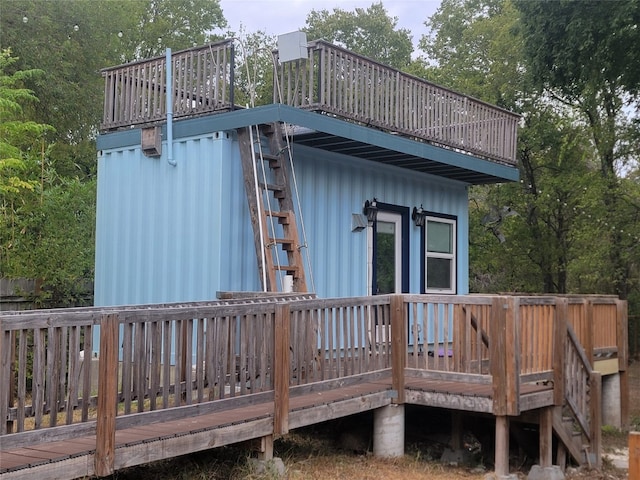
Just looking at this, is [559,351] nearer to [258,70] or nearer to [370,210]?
[370,210]

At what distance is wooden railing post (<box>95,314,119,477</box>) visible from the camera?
492 cm

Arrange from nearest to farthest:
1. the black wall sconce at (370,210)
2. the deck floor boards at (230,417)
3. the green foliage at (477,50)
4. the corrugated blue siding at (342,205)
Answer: the deck floor boards at (230,417) < the corrugated blue siding at (342,205) < the black wall sconce at (370,210) < the green foliage at (477,50)

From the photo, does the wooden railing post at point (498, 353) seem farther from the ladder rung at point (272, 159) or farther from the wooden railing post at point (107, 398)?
the wooden railing post at point (107, 398)

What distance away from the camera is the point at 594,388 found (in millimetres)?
8805

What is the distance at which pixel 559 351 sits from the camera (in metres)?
8.18

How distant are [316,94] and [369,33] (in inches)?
1367

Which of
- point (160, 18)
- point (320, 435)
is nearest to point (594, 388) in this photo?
point (320, 435)

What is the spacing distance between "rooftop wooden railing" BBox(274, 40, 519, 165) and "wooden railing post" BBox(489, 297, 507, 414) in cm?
351

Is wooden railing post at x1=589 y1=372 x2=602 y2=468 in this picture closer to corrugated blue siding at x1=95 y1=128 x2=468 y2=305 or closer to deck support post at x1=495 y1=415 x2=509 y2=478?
deck support post at x1=495 y1=415 x2=509 y2=478

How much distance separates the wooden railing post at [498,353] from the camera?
7465 millimetres

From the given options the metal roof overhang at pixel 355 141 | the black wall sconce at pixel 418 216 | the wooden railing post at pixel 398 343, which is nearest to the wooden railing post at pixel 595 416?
the wooden railing post at pixel 398 343

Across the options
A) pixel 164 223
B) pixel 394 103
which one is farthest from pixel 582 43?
pixel 164 223

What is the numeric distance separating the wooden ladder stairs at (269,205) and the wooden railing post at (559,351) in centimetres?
297

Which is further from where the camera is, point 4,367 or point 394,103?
point 394,103
